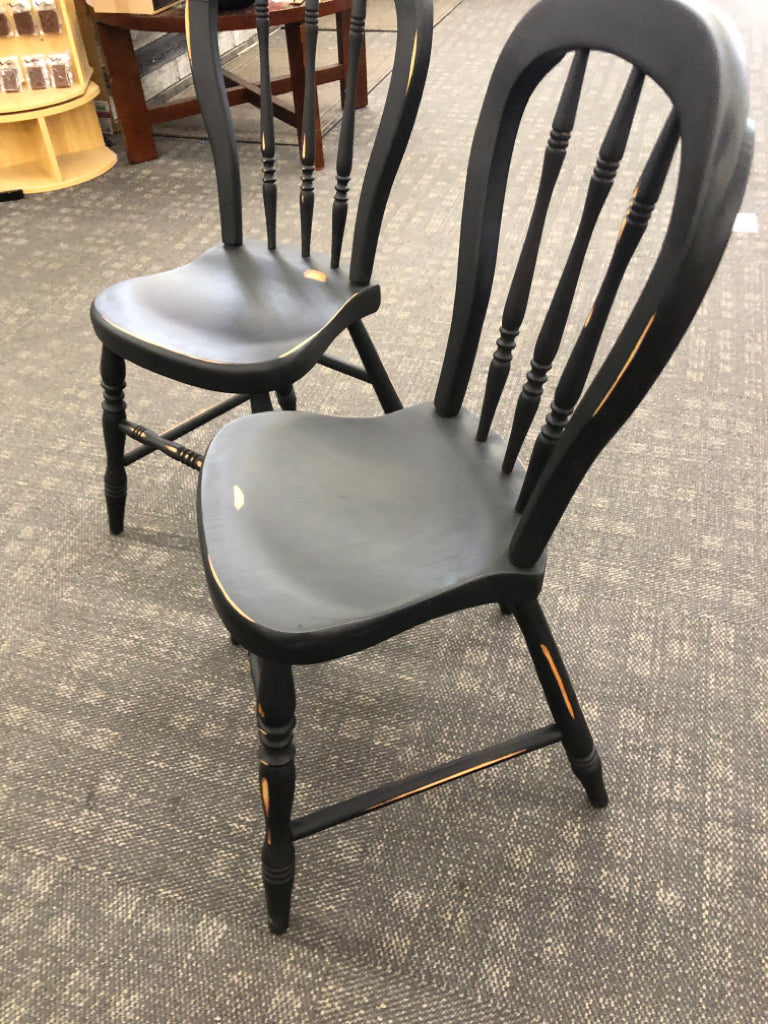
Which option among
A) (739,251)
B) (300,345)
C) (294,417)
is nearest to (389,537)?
(294,417)

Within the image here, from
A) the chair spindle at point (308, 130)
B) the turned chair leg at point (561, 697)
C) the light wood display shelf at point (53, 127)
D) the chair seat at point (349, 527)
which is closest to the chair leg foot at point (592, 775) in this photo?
the turned chair leg at point (561, 697)

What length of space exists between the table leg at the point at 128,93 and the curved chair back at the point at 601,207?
7.62 ft

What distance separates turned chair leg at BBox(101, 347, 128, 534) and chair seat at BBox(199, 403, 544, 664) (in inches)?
14.6

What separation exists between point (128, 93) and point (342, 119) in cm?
193

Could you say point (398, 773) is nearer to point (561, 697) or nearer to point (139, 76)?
point (561, 697)

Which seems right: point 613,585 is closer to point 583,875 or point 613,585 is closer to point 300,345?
point 583,875

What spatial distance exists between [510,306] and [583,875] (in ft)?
2.52

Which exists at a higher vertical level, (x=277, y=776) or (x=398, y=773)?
(x=277, y=776)

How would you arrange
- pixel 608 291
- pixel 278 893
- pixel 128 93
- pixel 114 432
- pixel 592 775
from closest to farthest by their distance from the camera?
pixel 608 291 → pixel 278 893 → pixel 592 775 → pixel 114 432 → pixel 128 93

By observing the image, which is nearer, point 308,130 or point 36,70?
point 308,130

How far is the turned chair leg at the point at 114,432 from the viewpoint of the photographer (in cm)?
129

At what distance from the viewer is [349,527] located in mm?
904

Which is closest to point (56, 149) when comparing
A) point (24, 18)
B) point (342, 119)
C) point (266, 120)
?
point (24, 18)

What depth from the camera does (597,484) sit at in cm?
163
